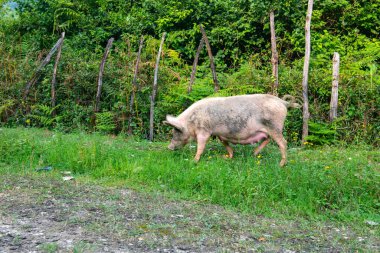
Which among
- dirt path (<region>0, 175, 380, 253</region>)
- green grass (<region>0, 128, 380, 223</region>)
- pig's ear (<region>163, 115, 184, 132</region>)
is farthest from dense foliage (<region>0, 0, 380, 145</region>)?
dirt path (<region>0, 175, 380, 253</region>)

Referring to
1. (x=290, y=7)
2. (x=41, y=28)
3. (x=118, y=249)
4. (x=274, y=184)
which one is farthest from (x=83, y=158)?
(x=41, y=28)

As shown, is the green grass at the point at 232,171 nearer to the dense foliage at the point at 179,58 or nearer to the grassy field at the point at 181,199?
the grassy field at the point at 181,199

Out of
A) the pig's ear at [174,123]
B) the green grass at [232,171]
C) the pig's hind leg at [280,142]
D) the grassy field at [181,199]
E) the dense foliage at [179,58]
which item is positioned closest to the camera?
the grassy field at [181,199]

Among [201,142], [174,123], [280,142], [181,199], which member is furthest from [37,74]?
[181,199]

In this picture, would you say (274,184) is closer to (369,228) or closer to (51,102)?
(369,228)

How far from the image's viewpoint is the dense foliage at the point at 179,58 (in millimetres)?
12016

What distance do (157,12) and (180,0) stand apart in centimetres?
99

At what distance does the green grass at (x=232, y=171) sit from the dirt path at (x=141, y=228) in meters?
0.60

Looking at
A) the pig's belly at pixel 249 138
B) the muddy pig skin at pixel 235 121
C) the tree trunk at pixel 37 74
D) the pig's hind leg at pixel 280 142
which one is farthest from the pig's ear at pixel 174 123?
the tree trunk at pixel 37 74

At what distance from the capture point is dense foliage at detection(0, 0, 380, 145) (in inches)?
473

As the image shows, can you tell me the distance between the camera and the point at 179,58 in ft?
50.9

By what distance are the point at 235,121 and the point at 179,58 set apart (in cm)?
657

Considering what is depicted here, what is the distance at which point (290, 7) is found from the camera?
15.3m

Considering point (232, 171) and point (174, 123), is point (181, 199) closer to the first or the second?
point (232, 171)
